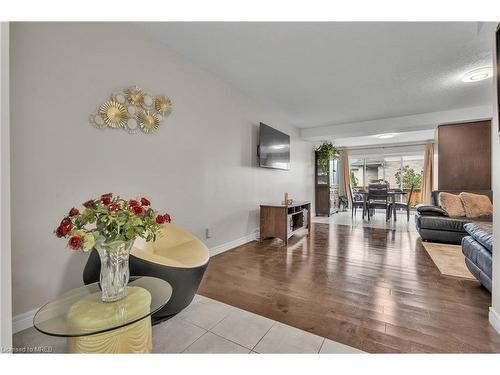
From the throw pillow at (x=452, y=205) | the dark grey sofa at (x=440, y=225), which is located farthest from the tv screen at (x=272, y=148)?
the throw pillow at (x=452, y=205)

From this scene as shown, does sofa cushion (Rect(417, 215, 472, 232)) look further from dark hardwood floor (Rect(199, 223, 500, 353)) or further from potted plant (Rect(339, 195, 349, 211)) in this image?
potted plant (Rect(339, 195, 349, 211))

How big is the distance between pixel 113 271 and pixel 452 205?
4.83m

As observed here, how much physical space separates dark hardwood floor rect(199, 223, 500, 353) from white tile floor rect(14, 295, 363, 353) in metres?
0.11

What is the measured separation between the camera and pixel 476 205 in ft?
11.8

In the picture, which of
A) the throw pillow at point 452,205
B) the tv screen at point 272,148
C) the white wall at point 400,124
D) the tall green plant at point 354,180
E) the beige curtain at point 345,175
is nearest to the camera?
the throw pillow at point 452,205

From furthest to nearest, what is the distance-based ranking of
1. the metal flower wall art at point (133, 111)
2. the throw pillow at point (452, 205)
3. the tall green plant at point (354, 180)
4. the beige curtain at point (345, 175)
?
the tall green plant at point (354, 180), the beige curtain at point (345, 175), the throw pillow at point (452, 205), the metal flower wall art at point (133, 111)

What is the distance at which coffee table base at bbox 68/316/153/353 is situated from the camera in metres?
1.04

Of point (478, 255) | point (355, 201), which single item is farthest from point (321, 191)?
point (478, 255)

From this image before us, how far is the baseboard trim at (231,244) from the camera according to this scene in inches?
118

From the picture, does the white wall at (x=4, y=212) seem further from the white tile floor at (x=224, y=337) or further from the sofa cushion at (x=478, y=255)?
the sofa cushion at (x=478, y=255)

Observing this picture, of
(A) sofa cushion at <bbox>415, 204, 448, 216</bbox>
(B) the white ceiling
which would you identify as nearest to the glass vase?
(B) the white ceiling

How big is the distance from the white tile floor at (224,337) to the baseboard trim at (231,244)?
134cm

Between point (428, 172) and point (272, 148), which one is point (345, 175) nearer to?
point (428, 172)

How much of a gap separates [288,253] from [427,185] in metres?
6.38
